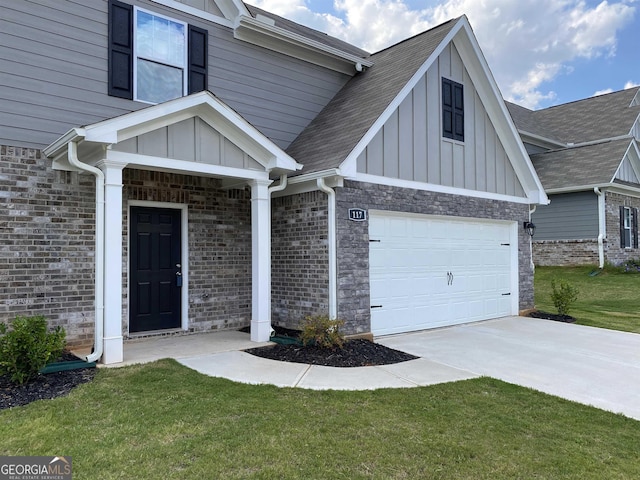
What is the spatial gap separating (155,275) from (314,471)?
5.34m

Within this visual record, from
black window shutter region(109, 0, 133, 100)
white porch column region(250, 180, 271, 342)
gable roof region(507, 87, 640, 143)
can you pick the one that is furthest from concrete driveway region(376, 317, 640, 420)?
gable roof region(507, 87, 640, 143)

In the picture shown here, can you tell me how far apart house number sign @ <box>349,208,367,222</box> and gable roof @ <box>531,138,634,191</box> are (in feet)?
41.0

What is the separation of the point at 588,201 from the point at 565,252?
6.63ft

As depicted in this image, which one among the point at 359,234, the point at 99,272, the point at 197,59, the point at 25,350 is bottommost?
the point at 25,350

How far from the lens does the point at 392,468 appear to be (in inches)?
135

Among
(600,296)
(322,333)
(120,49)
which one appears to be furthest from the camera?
(600,296)

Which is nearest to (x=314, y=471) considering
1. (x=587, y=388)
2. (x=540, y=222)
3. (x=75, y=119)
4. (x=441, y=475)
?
(x=441, y=475)

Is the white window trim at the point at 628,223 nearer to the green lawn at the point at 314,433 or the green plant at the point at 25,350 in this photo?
the green lawn at the point at 314,433

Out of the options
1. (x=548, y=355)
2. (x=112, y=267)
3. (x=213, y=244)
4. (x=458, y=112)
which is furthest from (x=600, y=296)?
(x=112, y=267)

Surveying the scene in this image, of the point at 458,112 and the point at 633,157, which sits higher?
the point at 633,157

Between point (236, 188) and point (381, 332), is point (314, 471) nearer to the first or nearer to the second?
point (381, 332)

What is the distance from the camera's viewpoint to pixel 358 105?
8.92 m

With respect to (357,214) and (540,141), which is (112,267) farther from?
(540,141)

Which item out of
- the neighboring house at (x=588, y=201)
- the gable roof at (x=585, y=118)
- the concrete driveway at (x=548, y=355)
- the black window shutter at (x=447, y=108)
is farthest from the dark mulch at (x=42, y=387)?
the gable roof at (x=585, y=118)
